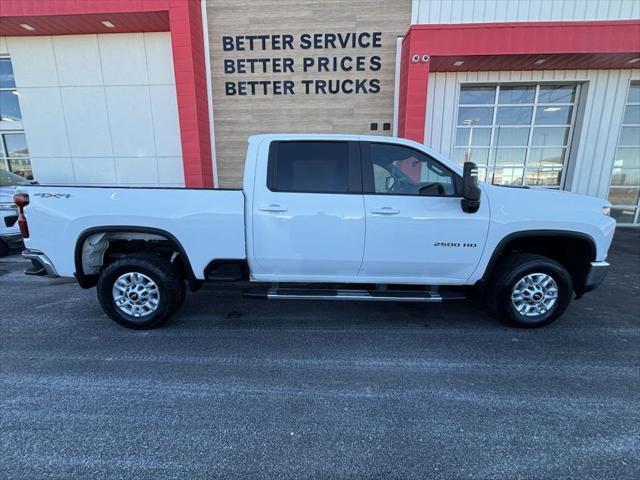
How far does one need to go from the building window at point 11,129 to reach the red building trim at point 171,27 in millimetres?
1394

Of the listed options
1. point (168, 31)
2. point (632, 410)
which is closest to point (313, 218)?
point (632, 410)

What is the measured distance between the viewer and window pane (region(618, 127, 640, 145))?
894 centimetres

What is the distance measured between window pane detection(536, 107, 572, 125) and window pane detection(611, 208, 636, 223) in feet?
9.94

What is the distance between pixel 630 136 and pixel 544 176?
2.37 m

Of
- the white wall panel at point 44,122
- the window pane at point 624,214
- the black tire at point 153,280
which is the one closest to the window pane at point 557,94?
the window pane at point 624,214

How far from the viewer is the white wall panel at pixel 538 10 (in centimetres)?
780

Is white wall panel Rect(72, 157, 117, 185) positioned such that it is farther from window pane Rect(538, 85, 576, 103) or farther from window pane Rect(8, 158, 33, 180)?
window pane Rect(538, 85, 576, 103)

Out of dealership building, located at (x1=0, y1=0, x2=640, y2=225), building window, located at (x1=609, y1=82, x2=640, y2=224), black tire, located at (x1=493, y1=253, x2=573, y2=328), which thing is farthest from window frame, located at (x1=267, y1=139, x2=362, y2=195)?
building window, located at (x1=609, y1=82, x2=640, y2=224)

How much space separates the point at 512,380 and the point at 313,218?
7.59 feet

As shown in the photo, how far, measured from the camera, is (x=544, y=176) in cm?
948

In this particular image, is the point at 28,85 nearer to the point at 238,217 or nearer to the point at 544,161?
the point at 238,217

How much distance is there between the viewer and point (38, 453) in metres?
2.01

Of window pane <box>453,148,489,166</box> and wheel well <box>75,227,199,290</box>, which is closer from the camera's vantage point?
wheel well <box>75,227,199,290</box>

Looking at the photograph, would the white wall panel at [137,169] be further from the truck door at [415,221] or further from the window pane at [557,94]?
the window pane at [557,94]
